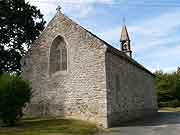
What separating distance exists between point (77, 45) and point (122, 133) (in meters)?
8.47

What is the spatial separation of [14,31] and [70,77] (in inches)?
456

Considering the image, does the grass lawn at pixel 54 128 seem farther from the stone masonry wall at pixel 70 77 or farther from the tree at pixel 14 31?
the tree at pixel 14 31

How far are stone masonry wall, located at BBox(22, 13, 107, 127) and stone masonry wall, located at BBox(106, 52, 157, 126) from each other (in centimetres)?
80

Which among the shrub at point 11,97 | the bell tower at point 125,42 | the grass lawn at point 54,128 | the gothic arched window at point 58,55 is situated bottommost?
the grass lawn at point 54,128

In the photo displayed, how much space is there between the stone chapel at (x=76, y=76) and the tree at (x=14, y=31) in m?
6.49

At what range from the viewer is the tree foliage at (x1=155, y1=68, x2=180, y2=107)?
5919cm

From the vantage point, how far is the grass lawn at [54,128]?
19.2 meters

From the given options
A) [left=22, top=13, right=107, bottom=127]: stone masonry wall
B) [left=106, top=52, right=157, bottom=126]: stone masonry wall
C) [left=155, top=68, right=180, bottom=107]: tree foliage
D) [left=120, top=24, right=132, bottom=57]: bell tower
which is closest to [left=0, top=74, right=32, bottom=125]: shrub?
[left=22, top=13, right=107, bottom=127]: stone masonry wall

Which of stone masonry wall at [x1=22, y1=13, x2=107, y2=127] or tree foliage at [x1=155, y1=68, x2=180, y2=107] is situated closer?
stone masonry wall at [x1=22, y1=13, x2=107, y2=127]

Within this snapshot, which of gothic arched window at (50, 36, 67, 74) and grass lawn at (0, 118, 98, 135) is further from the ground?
gothic arched window at (50, 36, 67, 74)

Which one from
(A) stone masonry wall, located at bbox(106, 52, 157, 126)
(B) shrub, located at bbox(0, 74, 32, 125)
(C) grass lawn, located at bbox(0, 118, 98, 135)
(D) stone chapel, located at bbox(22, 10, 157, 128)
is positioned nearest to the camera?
(C) grass lawn, located at bbox(0, 118, 98, 135)

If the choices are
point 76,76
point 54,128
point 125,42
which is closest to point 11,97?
point 54,128

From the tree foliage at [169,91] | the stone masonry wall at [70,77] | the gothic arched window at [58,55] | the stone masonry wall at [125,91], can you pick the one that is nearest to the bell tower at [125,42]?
the stone masonry wall at [125,91]

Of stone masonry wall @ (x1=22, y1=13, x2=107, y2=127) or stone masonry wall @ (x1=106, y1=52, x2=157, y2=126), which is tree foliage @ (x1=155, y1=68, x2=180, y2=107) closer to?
stone masonry wall @ (x1=106, y1=52, x2=157, y2=126)
